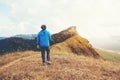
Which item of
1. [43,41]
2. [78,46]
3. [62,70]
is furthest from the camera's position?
[78,46]

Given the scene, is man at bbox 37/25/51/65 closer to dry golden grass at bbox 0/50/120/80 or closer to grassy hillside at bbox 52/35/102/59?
dry golden grass at bbox 0/50/120/80

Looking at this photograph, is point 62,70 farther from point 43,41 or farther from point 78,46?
point 78,46

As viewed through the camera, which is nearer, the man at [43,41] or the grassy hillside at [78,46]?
the man at [43,41]

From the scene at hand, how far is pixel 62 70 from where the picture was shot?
2547 centimetres

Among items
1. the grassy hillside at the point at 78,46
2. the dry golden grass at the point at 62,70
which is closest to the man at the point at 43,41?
the dry golden grass at the point at 62,70

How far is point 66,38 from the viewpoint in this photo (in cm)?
5022

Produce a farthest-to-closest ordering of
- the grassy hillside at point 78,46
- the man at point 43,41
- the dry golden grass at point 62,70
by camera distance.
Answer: the grassy hillside at point 78,46
the man at point 43,41
the dry golden grass at point 62,70

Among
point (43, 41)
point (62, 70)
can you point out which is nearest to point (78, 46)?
point (43, 41)

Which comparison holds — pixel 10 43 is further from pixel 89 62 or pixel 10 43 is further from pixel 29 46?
pixel 89 62

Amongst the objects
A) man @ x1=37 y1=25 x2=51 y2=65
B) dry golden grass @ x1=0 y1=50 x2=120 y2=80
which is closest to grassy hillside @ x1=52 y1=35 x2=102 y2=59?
dry golden grass @ x1=0 y1=50 x2=120 y2=80

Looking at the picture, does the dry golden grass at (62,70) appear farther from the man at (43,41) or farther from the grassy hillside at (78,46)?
A: the grassy hillside at (78,46)

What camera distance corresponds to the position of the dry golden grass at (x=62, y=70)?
2416cm

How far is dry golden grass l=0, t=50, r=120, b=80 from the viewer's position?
24.2m

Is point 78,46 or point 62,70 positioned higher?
point 78,46
